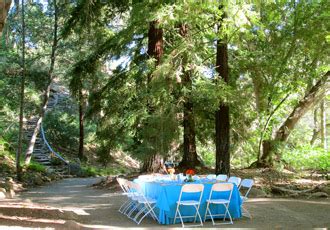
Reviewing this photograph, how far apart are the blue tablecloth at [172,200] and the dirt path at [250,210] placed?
0.23m

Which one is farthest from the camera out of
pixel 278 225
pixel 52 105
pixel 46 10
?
pixel 52 105

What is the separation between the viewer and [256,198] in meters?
10.4

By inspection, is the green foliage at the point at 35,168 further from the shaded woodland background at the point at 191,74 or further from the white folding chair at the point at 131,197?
the white folding chair at the point at 131,197

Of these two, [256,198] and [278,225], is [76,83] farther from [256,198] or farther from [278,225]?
[278,225]

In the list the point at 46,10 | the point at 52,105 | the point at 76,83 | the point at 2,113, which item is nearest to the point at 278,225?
the point at 76,83

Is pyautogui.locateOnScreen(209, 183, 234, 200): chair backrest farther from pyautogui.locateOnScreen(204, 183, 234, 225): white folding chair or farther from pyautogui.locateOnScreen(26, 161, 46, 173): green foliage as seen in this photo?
pyautogui.locateOnScreen(26, 161, 46, 173): green foliage

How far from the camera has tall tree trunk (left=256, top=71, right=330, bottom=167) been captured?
15281 millimetres

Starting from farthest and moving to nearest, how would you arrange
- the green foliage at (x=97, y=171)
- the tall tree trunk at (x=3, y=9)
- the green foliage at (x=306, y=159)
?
the green foliage at (x=97, y=171)
the green foliage at (x=306, y=159)
the tall tree trunk at (x=3, y=9)

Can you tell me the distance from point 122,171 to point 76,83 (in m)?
9.37

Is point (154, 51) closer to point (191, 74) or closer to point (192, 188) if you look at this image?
point (191, 74)

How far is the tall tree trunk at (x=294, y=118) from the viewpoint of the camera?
50.1ft

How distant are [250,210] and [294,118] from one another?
8131 mm

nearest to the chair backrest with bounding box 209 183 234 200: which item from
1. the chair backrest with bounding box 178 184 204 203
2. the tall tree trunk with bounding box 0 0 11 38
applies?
→ the chair backrest with bounding box 178 184 204 203

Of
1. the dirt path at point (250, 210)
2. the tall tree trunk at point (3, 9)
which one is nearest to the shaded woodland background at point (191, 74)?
the dirt path at point (250, 210)
